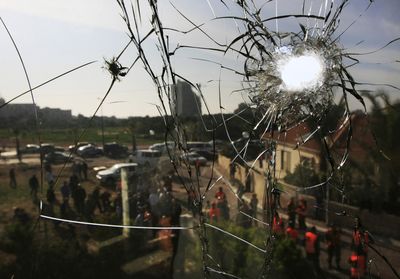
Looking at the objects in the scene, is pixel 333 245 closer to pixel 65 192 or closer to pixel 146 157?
pixel 65 192

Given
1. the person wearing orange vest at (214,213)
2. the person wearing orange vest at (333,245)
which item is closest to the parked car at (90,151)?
the person wearing orange vest at (214,213)

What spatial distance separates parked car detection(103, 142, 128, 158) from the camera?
36.8ft

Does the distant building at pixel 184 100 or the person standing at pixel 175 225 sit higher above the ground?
the distant building at pixel 184 100

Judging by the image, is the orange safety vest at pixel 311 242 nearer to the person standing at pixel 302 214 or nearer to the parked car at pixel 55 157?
the person standing at pixel 302 214

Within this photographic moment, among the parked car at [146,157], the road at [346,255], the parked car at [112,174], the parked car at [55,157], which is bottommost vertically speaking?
the road at [346,255]

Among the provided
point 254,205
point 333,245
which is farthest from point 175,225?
point 333,245

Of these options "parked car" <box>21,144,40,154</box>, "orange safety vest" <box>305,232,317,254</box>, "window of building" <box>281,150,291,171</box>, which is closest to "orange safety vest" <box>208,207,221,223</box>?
"orange safety vest" <box>305,232,317,254</box>

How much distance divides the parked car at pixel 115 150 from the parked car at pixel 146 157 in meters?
0.40

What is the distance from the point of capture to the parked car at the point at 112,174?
8.98m

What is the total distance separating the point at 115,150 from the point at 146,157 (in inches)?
64.3

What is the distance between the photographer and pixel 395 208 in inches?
321

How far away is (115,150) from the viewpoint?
11562mm

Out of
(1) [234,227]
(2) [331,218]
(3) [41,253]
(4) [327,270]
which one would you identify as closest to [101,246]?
(3) [41,253]

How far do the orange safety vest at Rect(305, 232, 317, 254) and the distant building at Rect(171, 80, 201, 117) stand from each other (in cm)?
297
